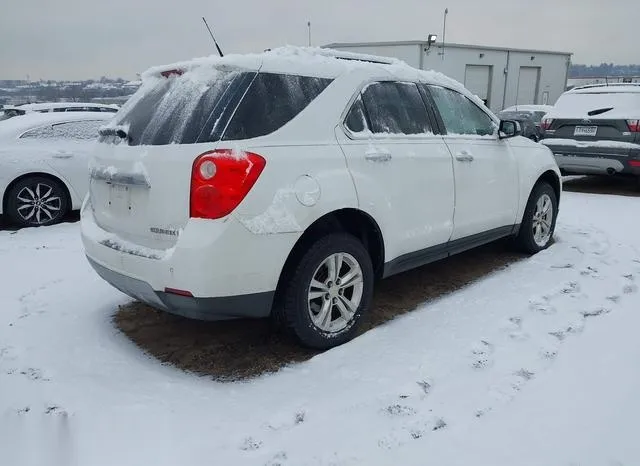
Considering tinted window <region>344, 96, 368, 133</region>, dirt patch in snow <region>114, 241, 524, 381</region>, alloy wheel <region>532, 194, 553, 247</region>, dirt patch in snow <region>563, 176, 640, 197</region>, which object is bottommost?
dirt patch in snow <region>563, 176, 640, 197</region>

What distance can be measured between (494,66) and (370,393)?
98.1 ft

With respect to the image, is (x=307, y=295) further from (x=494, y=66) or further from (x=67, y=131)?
(x=494, y=66)

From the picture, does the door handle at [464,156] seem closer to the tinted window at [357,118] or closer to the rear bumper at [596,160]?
the tinted window at [357,118]

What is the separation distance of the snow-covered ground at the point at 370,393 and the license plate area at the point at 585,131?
4.91 m

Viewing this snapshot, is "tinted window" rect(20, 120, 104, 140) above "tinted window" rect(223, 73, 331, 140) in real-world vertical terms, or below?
below

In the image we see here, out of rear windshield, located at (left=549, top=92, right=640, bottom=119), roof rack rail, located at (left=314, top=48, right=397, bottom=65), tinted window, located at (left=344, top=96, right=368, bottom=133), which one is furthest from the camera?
rear windshield, located at (left=549, top=92, right=640, bottom=119)

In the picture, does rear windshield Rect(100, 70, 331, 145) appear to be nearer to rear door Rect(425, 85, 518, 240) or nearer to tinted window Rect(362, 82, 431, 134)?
tinted window Rect(362, 82, 431, 134)

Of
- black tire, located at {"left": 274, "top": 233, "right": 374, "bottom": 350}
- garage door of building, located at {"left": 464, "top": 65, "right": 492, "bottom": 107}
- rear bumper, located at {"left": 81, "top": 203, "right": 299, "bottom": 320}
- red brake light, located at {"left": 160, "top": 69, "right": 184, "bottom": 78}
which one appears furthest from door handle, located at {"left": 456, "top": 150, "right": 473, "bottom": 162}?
garage door of building, located at {"left": 464, "top": 65, "right": 492, "bottom": 107}

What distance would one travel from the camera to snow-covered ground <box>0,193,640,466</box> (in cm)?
243

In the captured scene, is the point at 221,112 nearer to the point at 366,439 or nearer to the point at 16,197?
the point at 366,439

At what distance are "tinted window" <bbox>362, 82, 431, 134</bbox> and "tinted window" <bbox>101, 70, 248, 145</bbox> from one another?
0.93 metres

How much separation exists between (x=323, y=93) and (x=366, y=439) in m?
2.00

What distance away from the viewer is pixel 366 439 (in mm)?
2502

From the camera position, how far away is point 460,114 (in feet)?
14.4
